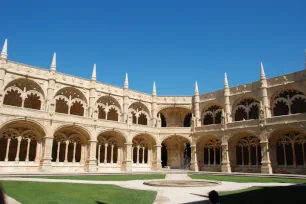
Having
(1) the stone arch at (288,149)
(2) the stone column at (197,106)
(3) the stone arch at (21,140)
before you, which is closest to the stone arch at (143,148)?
(2) the stone column at (197,106)

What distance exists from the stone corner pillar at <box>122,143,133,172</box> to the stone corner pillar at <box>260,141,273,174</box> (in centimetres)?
1553

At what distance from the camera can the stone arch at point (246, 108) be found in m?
33.3

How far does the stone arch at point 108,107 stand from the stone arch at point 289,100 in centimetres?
1931

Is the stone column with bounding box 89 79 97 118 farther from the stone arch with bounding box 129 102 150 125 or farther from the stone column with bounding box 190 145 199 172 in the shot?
the stone column with bounding box 190 145 199 172

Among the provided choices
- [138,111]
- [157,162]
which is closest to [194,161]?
[157,162]

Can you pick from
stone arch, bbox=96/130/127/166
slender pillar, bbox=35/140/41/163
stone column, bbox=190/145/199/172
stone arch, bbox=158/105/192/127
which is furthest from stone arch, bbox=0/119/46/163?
stone column, bbox=190/145/199/172

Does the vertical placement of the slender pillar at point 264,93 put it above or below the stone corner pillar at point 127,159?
above

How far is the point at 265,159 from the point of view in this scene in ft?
94.5

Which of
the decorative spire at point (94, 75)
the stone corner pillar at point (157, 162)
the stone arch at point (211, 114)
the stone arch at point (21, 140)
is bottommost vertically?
the stone corner pillar at point (157, 162)

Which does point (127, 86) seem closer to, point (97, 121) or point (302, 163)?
point (97, 121)

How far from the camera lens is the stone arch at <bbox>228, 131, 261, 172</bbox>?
31156 millimetres

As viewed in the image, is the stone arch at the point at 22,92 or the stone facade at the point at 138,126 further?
the stone arch at the point at 22,92

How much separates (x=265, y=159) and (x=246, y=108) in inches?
285

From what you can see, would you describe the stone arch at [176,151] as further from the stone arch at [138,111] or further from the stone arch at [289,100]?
the stone arch at [289,100]
